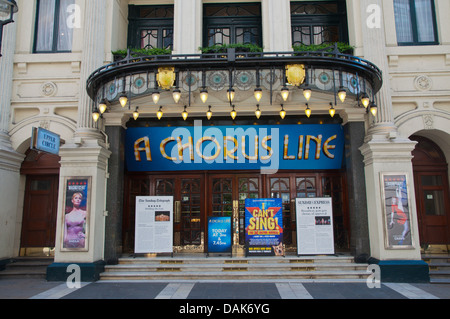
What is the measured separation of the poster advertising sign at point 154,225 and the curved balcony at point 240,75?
10.7 feet

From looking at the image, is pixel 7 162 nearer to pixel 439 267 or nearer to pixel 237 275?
pixel 237 275

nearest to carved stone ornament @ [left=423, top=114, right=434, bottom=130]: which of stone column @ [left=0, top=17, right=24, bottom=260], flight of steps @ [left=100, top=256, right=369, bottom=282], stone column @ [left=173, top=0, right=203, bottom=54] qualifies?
flight of steps @ [left=100, top=256, right=369, bottom=282]

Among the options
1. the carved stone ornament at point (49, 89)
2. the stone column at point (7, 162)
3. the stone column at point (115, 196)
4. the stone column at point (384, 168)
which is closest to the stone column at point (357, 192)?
the stone column at point (384, 168)

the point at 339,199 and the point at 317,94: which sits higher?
the point at 317,94

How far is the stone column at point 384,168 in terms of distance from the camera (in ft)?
30.6

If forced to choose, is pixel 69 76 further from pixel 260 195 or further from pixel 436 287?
pixel 436 287

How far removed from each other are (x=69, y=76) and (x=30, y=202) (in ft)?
15.3

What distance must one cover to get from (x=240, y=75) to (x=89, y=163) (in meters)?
5.18

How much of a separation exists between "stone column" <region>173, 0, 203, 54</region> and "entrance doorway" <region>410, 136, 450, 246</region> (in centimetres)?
841

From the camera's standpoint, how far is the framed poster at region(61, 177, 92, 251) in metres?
9.67

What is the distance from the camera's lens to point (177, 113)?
1123cm

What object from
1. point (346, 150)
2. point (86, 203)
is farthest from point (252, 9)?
point (86, 203)

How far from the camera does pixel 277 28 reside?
11.0m

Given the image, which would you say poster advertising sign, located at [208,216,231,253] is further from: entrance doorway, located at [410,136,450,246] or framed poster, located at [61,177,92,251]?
entrance doorway, located at [410,136,450,246]
